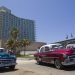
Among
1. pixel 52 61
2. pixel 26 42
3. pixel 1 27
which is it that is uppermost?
pixel 1 27

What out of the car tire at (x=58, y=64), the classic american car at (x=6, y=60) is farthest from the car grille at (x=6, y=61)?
the car tire at (x=58, y=64)

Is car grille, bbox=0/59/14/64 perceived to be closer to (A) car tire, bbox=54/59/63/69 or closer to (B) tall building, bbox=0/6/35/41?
(A) car tire, bbox=54/59/63/69

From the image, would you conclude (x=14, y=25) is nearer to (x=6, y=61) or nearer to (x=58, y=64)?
(x=6, y=61)

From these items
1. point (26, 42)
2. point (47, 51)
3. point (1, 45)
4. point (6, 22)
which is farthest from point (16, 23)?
point (47, 51)

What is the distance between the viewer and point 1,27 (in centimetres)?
14125

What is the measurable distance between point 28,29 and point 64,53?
471 ft

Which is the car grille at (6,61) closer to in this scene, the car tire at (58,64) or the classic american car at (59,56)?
the classic american car at (59,56)

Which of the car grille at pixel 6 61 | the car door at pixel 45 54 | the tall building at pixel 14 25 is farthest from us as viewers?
the tall building at pixel 14 25

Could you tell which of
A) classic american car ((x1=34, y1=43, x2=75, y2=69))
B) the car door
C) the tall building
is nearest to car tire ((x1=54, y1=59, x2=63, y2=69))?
classic american car ((x1=34, y1=43, x2=75, y2=69))

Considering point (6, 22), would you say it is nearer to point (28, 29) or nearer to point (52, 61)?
point (28, 29)

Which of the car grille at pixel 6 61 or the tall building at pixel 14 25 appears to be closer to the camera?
the car grille at pixel 6 61

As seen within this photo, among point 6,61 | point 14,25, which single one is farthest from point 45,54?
point 14,25

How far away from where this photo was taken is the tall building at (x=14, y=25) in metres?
142

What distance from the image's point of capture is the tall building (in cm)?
14175
